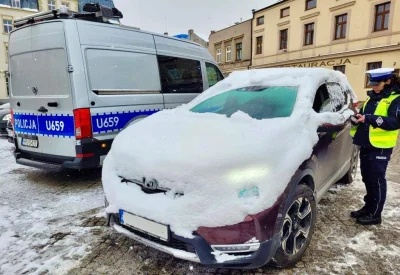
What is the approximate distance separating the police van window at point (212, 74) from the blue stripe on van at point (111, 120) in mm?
2498

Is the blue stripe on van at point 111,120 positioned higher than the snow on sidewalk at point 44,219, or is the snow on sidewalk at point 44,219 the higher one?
the blue stripe on van at point 111,120

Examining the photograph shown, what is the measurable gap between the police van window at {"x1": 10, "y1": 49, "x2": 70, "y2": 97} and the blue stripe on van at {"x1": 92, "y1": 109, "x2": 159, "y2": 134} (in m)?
0.54

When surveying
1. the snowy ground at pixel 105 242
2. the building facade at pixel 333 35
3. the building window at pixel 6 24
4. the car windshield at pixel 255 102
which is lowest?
the snowy ground at pixel 105 242

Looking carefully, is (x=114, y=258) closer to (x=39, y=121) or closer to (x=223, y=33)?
(x=39, y=121)

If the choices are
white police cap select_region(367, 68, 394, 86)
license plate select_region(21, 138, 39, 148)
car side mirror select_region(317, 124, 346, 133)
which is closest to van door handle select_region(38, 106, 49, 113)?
license plate select_region(21, 138, 39, 148)

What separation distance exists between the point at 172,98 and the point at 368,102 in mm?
3314

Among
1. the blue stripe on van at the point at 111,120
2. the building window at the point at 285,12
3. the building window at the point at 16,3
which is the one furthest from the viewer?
the building window at the point at 16,3

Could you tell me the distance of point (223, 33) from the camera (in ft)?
91.9

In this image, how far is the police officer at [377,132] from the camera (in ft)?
9.31

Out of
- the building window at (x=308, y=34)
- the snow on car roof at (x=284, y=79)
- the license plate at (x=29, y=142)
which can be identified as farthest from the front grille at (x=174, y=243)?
the building window at (x=308, y=34)

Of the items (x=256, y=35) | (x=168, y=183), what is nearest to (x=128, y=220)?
(x=168, y=183)

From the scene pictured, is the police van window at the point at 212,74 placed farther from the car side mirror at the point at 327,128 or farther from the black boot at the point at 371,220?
the black boot at the point at 371,220

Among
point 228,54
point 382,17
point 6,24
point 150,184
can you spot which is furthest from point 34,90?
point 6,24

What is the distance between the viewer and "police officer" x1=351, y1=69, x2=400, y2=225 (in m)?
2.84
